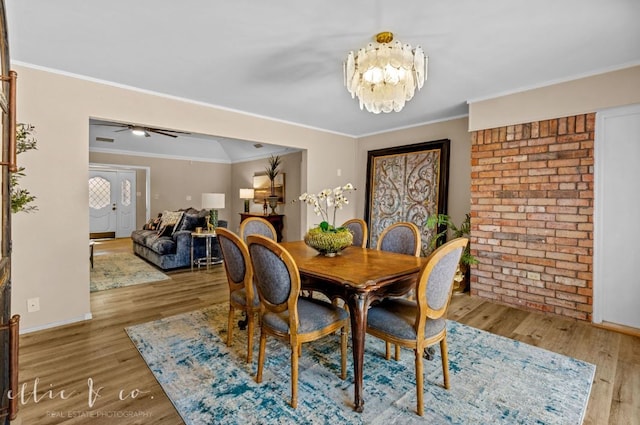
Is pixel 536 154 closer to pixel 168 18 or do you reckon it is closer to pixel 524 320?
pixel 524 320

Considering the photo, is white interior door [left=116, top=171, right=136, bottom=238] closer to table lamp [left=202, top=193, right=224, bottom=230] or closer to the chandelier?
table lamp [left=202, top=193, right=224, bottom=230]

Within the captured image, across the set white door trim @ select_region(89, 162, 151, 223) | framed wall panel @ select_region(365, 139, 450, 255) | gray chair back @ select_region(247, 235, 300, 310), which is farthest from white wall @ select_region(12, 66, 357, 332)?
white door trim @ select_region(89, 162, 151, 223)

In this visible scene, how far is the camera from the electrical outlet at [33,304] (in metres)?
2.72

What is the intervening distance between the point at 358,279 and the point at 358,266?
0.33m

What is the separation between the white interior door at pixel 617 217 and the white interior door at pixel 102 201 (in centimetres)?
996

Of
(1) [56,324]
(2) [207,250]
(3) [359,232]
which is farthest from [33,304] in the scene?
(3) [359,232]

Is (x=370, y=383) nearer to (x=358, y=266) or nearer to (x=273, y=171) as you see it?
(x=358, y=266)

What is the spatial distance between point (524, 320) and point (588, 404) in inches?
53.1

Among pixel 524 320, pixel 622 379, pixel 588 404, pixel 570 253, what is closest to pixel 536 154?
pixel 570 253

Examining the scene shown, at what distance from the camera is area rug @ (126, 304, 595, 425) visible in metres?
1.70

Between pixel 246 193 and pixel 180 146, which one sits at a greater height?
pixel 180 146

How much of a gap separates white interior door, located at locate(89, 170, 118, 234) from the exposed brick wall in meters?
8.88

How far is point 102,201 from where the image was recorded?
331 inches

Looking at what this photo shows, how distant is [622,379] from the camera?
6.79 feet
